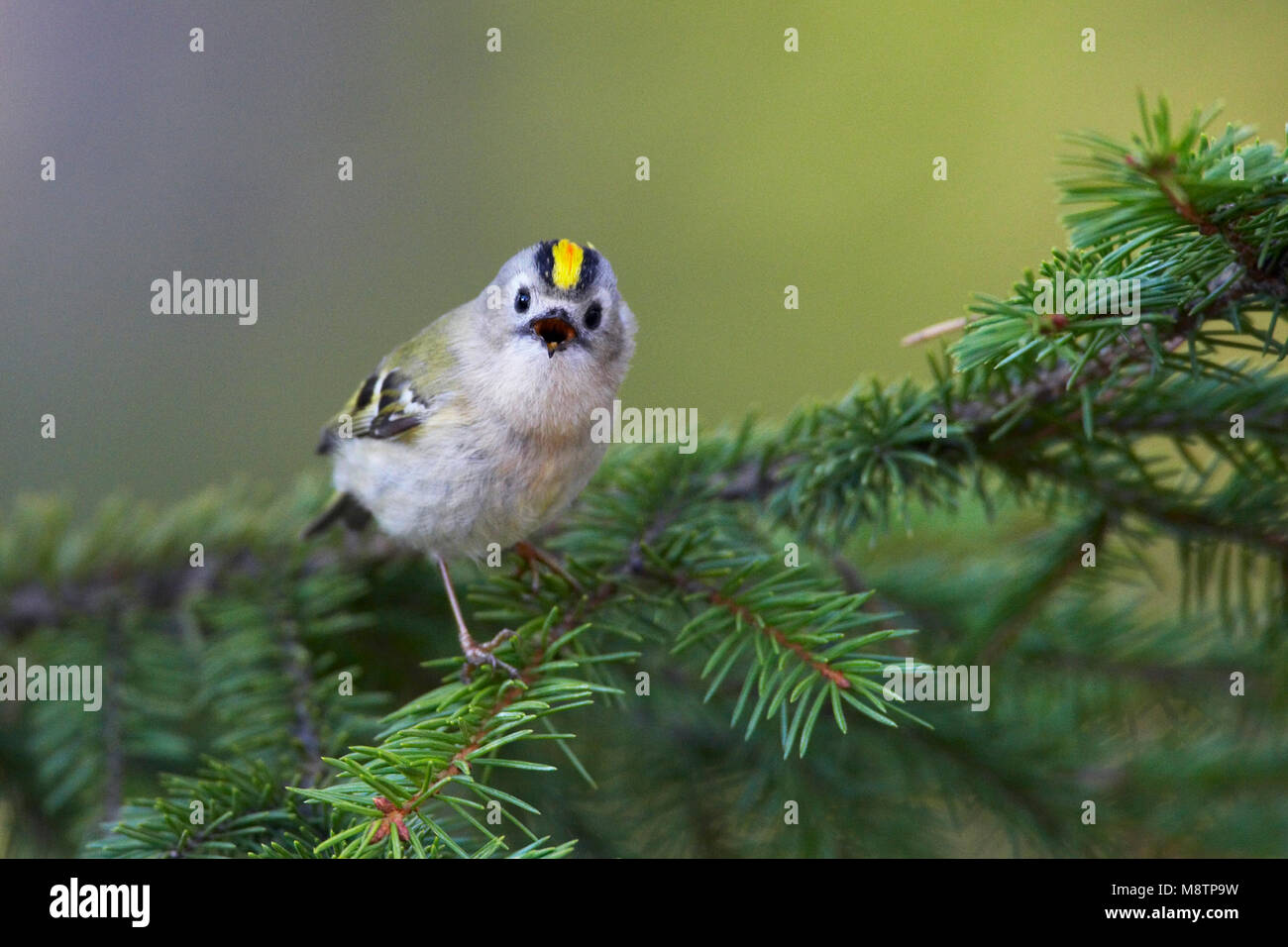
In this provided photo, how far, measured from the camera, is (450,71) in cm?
292

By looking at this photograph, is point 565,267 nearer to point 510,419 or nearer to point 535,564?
point 510,419

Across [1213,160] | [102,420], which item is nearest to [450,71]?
[102,420]

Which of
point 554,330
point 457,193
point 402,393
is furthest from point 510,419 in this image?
point 457,193

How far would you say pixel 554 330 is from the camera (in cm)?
108

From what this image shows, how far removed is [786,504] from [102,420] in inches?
90.9

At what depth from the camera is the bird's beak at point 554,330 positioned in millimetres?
1072

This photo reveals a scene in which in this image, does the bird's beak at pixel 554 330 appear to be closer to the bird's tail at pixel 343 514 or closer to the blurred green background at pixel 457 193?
the bird's tail at pixel 343 514

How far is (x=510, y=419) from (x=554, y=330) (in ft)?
0.34

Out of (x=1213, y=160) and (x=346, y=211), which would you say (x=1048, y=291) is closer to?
(x=1213, y=160)

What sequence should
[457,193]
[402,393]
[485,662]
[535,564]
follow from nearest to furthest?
[485,662] → [535,564] → [402,393] → [457,193]

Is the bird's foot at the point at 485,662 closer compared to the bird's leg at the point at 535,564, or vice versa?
the bird's foot at the point at 485,662

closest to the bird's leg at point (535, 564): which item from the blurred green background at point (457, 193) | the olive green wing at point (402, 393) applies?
the olive green wing at point (402, 393)

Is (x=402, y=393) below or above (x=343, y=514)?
above

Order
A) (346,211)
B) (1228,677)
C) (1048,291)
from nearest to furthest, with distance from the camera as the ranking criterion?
(1048,291)
(1228,677)
(346,211)
